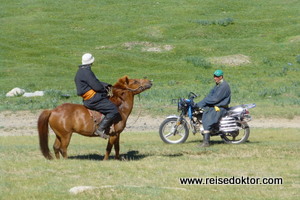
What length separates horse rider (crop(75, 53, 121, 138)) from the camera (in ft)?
44.1

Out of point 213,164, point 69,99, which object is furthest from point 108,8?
point 213,164

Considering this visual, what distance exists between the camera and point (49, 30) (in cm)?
5388

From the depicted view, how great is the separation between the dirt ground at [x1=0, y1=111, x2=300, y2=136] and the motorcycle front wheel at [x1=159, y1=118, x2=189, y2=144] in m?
4.01

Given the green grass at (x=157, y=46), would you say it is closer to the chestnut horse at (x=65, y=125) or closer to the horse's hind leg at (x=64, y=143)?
the chestnut horse at (x=65, y=125)

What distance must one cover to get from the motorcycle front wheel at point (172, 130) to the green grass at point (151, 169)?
283mm

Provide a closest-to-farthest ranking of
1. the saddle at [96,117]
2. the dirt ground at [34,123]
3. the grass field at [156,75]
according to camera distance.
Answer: the grass field at [156,75] < the saddle at [96,117] < the dirt ground at [34,123]

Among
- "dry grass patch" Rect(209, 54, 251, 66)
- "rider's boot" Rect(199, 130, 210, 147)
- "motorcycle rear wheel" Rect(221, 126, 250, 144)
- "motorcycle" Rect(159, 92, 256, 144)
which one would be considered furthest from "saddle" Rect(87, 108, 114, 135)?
"dry grass patch" Rect(209, 54, 251, 66)

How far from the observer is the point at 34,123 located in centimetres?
2270

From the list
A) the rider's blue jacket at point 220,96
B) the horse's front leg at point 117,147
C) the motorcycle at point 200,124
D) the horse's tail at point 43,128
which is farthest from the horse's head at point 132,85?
the motorcycle at point 200,124

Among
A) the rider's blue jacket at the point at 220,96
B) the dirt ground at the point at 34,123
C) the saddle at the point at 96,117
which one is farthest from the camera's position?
the dirt ground at the point at 34,123

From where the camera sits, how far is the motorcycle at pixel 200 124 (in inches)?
659

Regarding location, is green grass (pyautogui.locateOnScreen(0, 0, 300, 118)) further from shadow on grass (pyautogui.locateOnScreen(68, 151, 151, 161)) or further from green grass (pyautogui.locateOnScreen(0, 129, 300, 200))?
shadow on grass (pyautogui.locateOnScreen(68, 151, 151, 161))

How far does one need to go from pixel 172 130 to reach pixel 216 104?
160 cm

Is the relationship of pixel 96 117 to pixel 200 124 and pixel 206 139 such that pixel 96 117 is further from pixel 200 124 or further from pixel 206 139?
pixel 200 124
